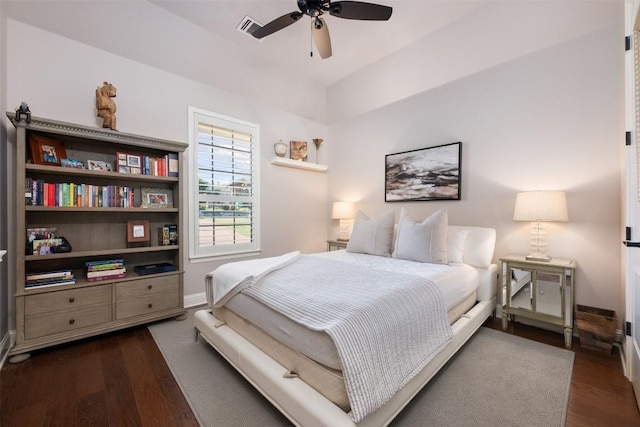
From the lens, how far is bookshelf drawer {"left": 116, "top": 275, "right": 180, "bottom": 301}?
2402mm

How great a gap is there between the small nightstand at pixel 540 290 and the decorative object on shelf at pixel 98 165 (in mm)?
3825

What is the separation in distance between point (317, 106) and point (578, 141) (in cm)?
343

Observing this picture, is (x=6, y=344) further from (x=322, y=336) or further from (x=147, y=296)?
(x=322, y=336)

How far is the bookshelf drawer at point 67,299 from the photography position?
203 centimetres

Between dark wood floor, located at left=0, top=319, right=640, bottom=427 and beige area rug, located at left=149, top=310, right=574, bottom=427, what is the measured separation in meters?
0.07

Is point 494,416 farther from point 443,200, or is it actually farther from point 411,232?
point 443,200

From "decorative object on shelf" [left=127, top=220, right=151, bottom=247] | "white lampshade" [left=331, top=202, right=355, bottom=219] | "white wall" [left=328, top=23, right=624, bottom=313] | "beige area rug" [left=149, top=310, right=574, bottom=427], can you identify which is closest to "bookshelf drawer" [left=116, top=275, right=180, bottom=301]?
"decorative object on shelf" [left=127, top=220, right=151, bottom=247]

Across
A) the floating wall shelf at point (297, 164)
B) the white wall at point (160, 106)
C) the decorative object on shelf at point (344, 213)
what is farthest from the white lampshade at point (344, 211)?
the floating wall shelf at point (297, 164)

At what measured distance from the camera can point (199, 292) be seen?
3.27 m

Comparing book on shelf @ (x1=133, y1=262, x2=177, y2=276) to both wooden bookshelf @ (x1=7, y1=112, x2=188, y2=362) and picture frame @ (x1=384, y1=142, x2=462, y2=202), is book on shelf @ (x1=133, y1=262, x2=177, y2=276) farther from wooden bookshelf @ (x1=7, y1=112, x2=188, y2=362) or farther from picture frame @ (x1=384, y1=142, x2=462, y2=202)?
picture frame @ (x1=384, y1=142, x2=462, y2=202)

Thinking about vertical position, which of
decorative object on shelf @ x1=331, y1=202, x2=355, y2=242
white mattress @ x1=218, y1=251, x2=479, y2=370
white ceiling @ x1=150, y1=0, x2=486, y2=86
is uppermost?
white ceiling @ x1=150, y1=0, x2=486, y2=86

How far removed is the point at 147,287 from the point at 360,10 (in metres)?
3.08

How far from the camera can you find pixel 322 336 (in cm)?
119

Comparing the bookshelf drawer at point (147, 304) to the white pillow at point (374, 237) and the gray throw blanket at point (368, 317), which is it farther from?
the white pillow at point (374, 237)
